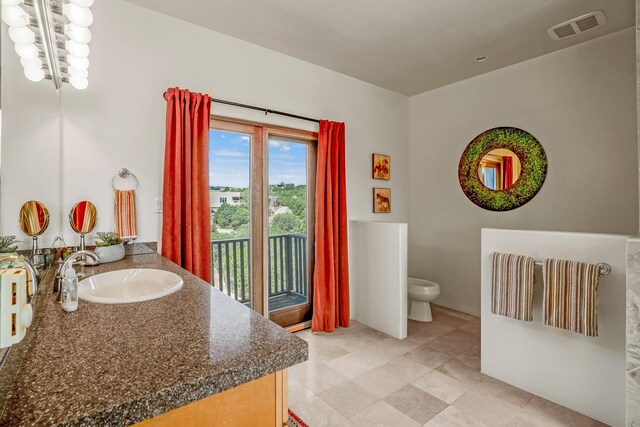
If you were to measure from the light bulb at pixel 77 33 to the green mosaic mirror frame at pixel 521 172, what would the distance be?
349 centimetres

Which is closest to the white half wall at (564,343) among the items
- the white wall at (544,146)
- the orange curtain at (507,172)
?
the white wall at (544,146)

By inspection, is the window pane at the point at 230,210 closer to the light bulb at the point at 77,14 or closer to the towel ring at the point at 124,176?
the towel ring at the point at 124,176

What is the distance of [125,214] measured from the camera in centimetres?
214

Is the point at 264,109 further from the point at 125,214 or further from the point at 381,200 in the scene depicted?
the point at 381,200

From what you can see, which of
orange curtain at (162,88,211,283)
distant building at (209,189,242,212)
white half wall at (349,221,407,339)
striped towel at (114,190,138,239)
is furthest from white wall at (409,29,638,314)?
striped towel at (114,190,138,239)

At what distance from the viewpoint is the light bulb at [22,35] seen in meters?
1.13

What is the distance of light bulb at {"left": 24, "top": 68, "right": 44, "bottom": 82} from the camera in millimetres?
1509

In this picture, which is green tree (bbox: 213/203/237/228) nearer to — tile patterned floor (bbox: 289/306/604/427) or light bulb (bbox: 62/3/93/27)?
tile patterned floor (bbox: 289/306/604/427)

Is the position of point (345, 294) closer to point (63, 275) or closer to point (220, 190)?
point (220, 190)

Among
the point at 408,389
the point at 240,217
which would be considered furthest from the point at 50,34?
the point at 408,389

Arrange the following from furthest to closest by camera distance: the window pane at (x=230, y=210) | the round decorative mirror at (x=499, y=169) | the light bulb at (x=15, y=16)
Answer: the round decorative mirror at (x=499, y=169) < the window pane at (x=230, y=210) < the light bulb at (x=15, y=16)

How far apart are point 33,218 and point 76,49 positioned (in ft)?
3.20

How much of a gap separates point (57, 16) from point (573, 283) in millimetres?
2892

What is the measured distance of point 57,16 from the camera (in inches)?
51.7
